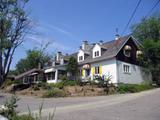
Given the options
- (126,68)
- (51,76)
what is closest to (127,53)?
(126,68)

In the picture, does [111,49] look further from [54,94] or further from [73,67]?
[54,94]

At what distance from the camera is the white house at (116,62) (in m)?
40.5

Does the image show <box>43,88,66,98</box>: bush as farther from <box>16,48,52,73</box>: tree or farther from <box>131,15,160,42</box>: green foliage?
<box>16,48,52,73</box>: tree

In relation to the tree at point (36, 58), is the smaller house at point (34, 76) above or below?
below

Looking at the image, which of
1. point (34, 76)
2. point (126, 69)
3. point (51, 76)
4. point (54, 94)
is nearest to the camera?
point (54, 94)

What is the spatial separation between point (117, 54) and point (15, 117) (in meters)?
30.7

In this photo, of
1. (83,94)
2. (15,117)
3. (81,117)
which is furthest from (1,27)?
(15,117)

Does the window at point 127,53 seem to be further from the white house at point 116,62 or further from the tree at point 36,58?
the tree at point 36,58

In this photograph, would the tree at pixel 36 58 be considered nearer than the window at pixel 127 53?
No

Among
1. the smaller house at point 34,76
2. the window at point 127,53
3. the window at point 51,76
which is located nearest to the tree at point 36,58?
the smaller house at point 34,76

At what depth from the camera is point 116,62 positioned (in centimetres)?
4009

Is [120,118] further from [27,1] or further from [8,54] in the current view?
[27,1]

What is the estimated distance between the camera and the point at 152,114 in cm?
1684

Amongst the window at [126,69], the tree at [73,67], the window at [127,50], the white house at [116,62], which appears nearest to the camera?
the white house at [116,62]
